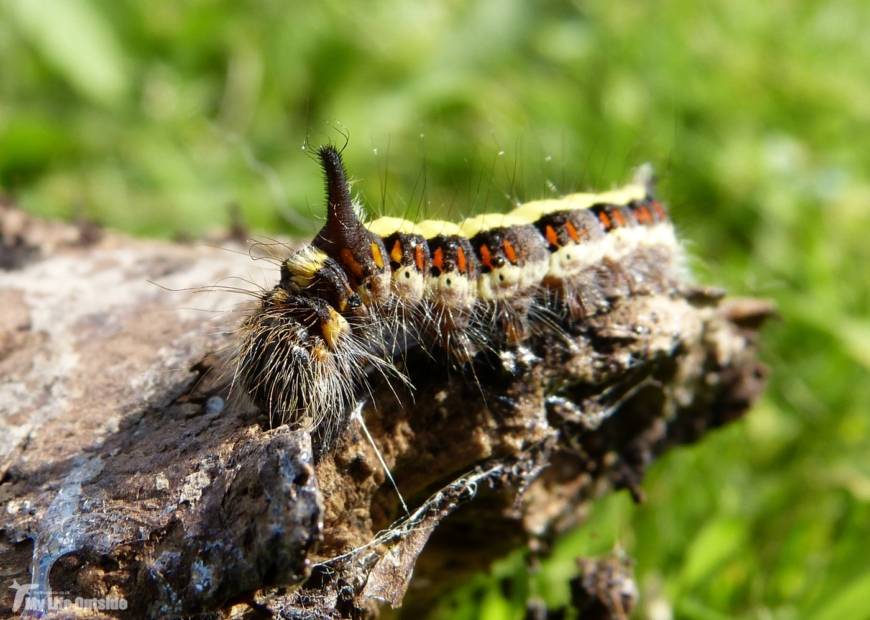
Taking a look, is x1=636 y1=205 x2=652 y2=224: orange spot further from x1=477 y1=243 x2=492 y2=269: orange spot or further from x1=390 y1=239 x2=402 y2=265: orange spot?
x1=390 y1=239 x2=402 y2=265: orange spot

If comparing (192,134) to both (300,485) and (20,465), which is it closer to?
(20,465)

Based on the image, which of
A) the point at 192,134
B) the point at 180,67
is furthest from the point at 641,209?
the point at 180,67

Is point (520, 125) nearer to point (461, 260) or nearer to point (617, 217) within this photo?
point (617, 217)

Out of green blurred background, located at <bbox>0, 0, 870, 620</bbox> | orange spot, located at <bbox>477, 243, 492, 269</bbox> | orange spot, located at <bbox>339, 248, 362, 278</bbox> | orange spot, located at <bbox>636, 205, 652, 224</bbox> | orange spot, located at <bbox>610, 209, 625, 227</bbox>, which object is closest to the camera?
orange spot, located at <bbox>339, 248, 362, 278</bbox>

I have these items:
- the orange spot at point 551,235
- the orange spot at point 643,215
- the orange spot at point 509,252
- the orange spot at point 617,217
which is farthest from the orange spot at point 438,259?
the orange spot at point 643,215

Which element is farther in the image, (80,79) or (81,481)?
(80,79)

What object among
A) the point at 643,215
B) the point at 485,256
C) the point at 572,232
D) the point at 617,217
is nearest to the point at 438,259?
the point at 485,256

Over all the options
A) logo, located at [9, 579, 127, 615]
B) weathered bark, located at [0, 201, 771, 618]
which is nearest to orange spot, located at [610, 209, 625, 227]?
weathered bark, located at [0, 201, 771, 618]
